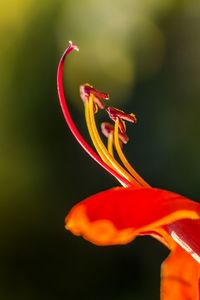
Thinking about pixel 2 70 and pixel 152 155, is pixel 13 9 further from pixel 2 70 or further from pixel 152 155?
pixel 152 155

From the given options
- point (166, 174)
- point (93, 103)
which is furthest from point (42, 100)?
→ point (93, 103)

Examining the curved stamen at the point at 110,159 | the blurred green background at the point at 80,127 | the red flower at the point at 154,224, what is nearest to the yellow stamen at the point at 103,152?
the curved stamen at the point at 110,159

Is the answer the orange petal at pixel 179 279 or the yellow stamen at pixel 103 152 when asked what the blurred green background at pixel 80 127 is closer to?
the yellow stamen at pixel 103 152

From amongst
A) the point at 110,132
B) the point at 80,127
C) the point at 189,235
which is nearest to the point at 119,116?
the point at 110,132

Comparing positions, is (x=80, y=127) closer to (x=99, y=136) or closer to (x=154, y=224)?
(x=99, y=136)

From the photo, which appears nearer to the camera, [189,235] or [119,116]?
[189,235]

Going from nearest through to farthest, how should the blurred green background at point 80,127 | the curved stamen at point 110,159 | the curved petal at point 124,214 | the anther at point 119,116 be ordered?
the curved petal at point 124,214 < the curved stamen at point 110,159 < the anther at point 119,116 < the blurred green background at point 80,127

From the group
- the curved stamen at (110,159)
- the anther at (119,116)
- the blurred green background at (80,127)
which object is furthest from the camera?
the blurred green background at (80,127)
